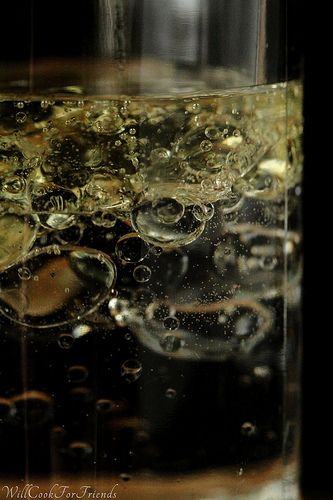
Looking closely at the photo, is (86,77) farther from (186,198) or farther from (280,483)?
(280,483)

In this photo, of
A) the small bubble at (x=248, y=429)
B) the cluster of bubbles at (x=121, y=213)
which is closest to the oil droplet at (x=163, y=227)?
the cluster of bubbles at (x=121, y=213)

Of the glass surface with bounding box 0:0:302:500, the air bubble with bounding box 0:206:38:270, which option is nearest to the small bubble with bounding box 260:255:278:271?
the glass surface with bounding box 0:0:302:500

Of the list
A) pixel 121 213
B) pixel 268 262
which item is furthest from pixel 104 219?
pixel 268 262

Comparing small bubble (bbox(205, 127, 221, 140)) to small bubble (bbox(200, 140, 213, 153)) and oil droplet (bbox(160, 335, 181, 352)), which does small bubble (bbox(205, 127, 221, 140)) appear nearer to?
small bubble (bbox(200, 140, 213, 153))

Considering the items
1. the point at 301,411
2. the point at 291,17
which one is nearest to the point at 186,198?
the point at 291,17

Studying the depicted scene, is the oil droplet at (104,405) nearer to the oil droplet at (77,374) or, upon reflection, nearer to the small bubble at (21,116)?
the oil droplet at (77,374)

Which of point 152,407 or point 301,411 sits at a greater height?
point 152,407

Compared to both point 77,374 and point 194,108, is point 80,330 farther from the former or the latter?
point 194,108
